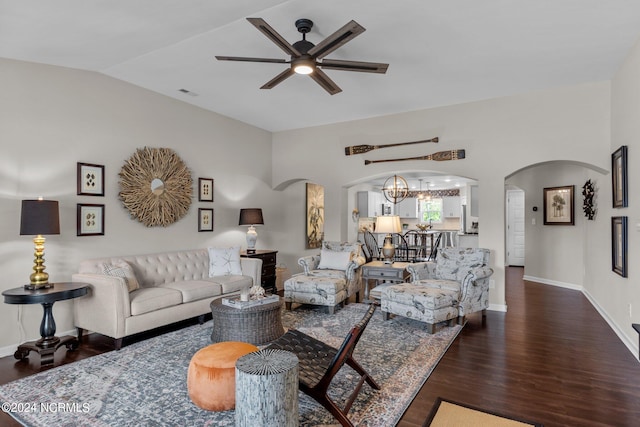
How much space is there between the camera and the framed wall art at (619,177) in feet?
12.4

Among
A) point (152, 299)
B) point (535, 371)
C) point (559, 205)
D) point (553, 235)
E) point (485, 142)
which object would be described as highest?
point (485, 142)

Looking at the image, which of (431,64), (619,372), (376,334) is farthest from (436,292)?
(431,64)

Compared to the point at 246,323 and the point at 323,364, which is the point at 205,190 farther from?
the point at 323,364

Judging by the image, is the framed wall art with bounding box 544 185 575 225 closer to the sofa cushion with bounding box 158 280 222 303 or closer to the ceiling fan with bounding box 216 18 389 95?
the ceiling fan with bounding box 216 18 389 95

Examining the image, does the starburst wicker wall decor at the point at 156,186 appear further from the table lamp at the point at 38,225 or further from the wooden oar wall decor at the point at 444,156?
the wooden oar wall decor at the point at 444,156

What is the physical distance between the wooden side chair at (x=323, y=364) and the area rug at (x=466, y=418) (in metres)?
0.49

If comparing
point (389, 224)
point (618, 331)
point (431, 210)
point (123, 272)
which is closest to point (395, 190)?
point (389, 224)

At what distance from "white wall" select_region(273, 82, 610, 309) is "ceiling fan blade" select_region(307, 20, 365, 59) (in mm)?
2374

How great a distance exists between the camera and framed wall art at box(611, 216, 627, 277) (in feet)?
12.5

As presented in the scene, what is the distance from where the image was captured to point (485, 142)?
5.30 meters

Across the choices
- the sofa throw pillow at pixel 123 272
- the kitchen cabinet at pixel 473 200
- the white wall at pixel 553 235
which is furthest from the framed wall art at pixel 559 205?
the sofa throw pillow at pixel 123 272

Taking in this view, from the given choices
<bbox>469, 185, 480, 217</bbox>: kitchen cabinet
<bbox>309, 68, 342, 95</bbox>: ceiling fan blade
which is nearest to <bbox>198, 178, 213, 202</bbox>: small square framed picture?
<bbox>309, 68, 342, 95</bbox>: ceiling fan blade

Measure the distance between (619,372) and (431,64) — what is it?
3.41 m

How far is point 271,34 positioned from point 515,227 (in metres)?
9.00
